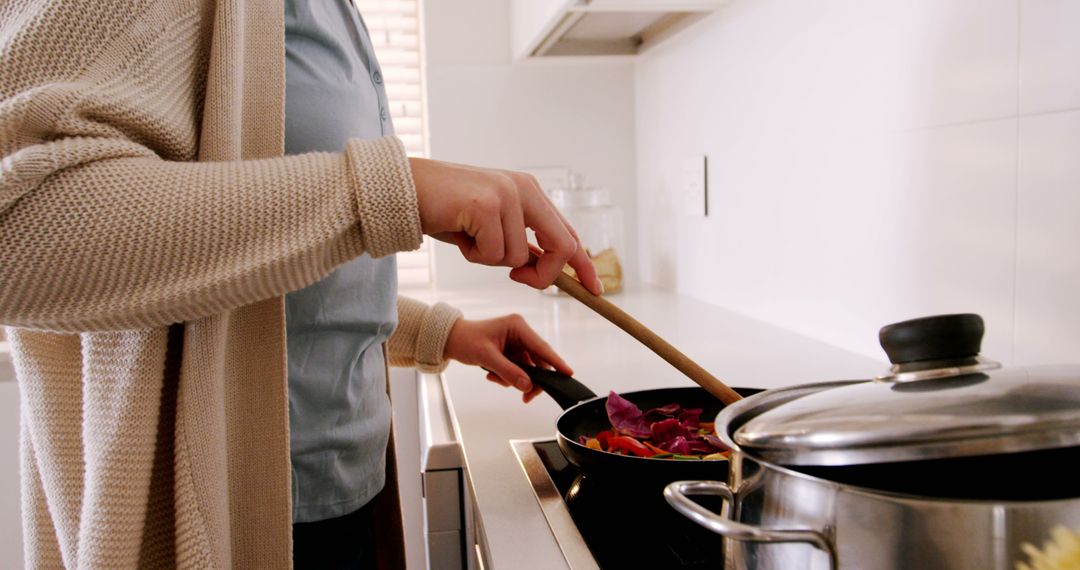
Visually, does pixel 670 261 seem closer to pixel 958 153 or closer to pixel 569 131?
pixel 569 131

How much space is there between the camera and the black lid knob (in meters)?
0.39

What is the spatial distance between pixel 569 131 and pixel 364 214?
159 cm

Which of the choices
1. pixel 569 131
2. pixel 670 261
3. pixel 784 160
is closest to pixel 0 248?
pixel 784 160

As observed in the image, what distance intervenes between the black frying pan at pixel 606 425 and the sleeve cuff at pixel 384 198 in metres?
0.20

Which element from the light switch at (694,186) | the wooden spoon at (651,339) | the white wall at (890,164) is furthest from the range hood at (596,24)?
the wooden spoon at (651,339)

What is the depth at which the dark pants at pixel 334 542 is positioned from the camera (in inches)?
29.2

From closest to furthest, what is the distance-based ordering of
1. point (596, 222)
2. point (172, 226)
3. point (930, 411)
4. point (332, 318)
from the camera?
point (930, 411) < point (172, 226) < point (332, 318) < point (596, 222)

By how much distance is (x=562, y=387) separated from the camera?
2.73 ft

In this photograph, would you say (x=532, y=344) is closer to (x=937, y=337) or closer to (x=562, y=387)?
→ (x=562, y=387)

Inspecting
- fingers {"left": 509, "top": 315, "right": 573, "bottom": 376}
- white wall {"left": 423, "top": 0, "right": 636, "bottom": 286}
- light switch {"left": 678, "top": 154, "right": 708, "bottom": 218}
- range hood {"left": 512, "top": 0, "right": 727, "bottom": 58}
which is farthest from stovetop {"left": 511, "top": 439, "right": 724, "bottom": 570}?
white wall {"left": 423, "top": 0, "right": 636, "bottom": 286}

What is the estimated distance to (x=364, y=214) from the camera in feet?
1.69

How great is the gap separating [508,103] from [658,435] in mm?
1465

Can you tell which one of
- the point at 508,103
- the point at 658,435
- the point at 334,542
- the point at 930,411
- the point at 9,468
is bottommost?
the point at 9,468

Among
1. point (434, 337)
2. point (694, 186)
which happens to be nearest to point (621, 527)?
point (434, 337)
